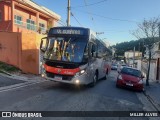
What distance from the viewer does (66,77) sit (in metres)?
11.4

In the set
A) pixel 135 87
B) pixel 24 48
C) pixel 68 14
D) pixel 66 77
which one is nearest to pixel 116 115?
pixel 66 77

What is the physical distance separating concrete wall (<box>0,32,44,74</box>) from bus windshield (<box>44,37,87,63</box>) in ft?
23.6

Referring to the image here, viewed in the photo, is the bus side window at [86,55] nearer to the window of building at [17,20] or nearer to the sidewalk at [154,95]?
the sidewalk at [154,95]

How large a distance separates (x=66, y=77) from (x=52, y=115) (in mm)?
4534

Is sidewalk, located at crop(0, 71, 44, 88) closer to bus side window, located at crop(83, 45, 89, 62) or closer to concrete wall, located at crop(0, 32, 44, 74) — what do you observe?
concrete wall, located at crop(0, 32, 44, 74)

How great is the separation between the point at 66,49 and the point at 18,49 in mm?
8316

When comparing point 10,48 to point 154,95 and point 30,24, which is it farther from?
point 154,95

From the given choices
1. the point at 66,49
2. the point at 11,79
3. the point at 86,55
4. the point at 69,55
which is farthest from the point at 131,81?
the point at 11,79

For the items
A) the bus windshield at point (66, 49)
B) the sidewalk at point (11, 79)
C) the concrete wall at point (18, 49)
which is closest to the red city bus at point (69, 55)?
the bus windshield at point (66, 49)

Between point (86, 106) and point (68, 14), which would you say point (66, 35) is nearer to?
point (86, 106)

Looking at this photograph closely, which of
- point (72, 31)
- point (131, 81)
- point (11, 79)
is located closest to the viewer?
point (72, 31)

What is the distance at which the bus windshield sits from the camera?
37.9 ft

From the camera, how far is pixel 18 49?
18781 millimetres

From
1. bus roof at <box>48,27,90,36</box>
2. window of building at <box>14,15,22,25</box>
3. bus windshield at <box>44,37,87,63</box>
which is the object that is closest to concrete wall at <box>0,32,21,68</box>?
window of building at <box>14,15,22,25</box>
